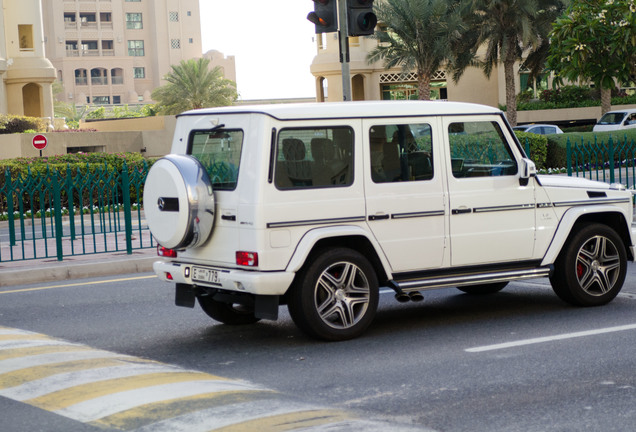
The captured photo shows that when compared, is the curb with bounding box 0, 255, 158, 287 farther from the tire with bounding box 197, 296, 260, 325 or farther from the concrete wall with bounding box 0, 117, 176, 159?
the concrete wall with bounding box 0, 117, 176, 159

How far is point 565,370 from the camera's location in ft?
22.8

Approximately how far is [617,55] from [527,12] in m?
27.4

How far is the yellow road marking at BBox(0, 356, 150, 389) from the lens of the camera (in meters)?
6.99

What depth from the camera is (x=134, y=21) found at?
11731 centimetres

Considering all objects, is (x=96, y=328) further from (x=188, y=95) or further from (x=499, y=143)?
(x=188, y=95)

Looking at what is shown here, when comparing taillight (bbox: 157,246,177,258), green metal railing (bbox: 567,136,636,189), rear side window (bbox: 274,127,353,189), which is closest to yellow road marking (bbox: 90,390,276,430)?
rear side window (bbox: 274,127,353,189)

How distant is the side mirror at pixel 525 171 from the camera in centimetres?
876

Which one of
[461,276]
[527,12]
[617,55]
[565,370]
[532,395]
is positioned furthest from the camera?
[527,12]

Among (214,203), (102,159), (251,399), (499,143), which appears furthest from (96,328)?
(102,159)

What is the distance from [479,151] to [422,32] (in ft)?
133

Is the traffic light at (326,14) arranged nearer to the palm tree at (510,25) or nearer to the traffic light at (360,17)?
the traffic light at (360,17)

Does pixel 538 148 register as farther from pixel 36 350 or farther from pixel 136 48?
pixel 136 48

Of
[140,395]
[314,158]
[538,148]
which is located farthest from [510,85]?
[140,395]

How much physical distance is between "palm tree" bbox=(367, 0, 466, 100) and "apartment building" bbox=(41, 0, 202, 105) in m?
68.7
